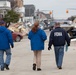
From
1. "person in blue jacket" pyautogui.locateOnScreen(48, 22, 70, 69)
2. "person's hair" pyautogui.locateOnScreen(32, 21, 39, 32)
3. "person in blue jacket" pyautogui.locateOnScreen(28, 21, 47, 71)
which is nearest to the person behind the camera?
"person's hair" pyautogui.locateOnScreen(32, 21, 39, 32)

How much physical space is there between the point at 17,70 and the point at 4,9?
77808 millimetres

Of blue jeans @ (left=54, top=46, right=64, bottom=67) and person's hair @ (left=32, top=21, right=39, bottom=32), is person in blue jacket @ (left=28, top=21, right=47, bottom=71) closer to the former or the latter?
person's hair @ (left=32, top=21, right=39, bottom=32)

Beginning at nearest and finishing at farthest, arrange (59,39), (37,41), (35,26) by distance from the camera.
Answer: (35,26) → (37,41) → (59,39)

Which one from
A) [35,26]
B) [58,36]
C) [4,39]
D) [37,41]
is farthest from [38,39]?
[4,39]

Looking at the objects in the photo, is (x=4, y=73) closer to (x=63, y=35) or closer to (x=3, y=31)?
(x=3, y=31)

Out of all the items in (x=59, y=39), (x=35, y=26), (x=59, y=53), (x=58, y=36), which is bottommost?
(x=59, y=53)

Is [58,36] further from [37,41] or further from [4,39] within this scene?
[4,39]

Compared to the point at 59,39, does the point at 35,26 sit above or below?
above

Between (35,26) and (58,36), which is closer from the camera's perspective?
(35,26)

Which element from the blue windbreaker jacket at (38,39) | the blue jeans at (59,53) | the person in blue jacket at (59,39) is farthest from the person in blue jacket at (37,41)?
the blue jeans at (59,53)

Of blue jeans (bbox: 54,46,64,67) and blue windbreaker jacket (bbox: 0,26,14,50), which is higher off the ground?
blue windbreaker jacket (bbox: 0,26,14,50)

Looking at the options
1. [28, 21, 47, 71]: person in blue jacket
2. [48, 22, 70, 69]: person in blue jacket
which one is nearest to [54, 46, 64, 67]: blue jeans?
[48, 22, 70, 69]: person in blue jacket

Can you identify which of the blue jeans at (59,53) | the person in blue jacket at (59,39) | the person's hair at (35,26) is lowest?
the blue jeans at (59,53)

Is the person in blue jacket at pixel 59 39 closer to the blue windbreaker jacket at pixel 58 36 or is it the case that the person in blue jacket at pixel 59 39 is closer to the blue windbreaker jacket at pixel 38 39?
the blue windbreaker jacket at pixel 58 36
